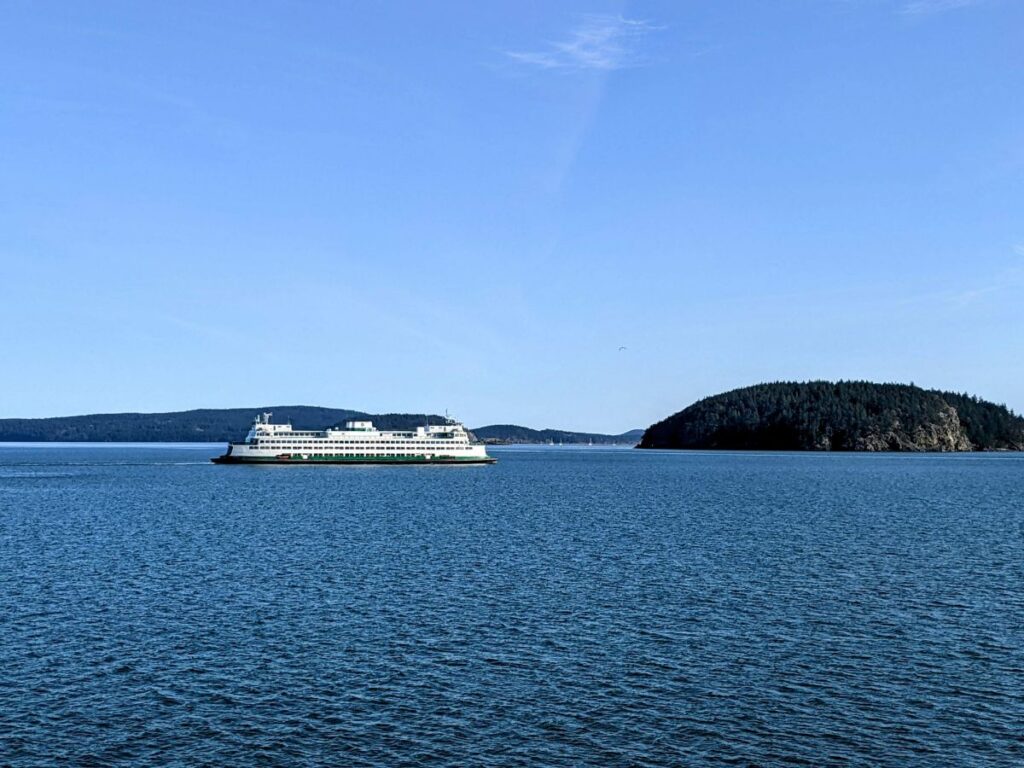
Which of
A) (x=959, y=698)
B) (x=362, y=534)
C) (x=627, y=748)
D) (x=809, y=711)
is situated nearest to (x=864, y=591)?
(x=959, y=698)

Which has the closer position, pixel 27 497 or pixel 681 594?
pixel 681 594

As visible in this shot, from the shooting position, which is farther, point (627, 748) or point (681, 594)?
point (681, 594)

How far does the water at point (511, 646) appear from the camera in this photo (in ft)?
103

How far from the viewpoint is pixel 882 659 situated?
135 feet

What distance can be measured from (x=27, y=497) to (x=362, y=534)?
7729 cm

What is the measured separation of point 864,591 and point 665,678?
24978 mm

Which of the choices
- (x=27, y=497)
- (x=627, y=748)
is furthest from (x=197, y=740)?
(x=27, y=497)

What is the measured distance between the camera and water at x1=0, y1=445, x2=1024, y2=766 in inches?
1233

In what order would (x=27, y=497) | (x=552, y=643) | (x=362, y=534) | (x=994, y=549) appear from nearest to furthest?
(x=552, y=643), (x=994, y=549), (x=362, y=534), (x=27, y=497)

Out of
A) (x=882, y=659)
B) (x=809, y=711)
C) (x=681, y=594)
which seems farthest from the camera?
(x=681, y=594)

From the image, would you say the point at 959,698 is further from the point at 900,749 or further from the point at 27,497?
the point at 27,497

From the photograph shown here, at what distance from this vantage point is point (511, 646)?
143 ft

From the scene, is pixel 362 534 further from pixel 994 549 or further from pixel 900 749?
pixel 900 749

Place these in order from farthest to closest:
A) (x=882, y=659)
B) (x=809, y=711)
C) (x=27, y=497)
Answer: (x=27, y=497) < (x=882, y=659) < (x=809, y=711)
